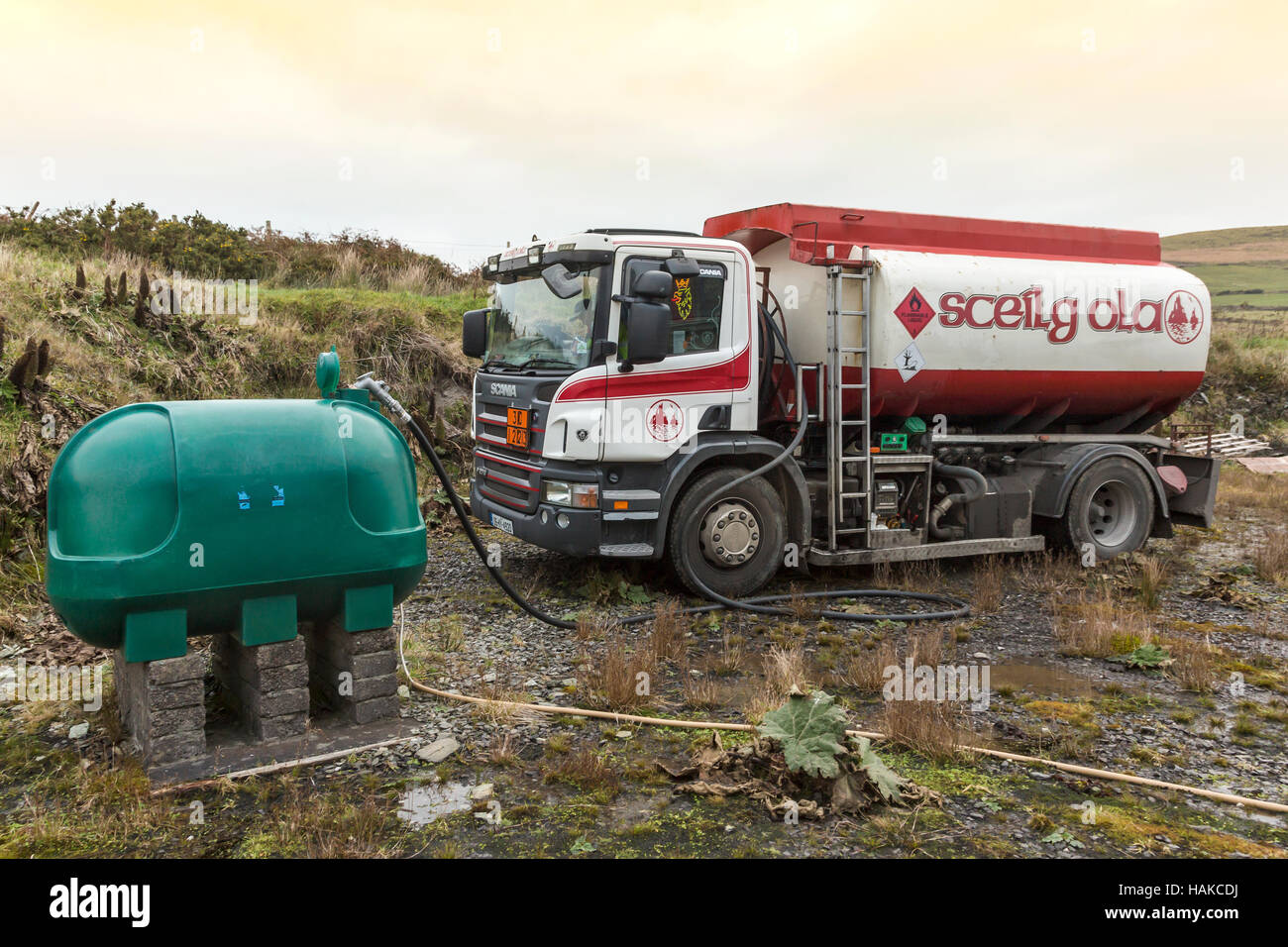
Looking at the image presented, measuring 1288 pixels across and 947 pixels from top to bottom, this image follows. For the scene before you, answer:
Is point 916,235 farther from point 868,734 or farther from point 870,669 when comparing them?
point 868,734

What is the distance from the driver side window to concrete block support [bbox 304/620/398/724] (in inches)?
142

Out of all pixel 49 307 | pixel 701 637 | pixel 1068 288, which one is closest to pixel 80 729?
pixel 701 637

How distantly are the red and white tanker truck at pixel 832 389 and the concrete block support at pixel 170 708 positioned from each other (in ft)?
11.1

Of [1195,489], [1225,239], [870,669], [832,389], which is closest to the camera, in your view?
[870,669]

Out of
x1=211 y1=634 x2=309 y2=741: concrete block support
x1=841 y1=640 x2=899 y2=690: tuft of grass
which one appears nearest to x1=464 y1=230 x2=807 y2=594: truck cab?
x1=841 y1=640 x2=899 y2=690: tuft of grass

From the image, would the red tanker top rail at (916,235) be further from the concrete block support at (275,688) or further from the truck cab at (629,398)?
the concrete block support at (275,688)

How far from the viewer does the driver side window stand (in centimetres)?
762

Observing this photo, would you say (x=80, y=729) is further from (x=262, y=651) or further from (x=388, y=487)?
(x=388, y=487)

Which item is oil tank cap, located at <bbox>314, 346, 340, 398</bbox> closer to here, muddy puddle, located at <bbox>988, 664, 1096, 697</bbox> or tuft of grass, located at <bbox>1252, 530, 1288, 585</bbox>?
muddy puddle, located at <bbox>988, 664, 1096, 697</bbox>

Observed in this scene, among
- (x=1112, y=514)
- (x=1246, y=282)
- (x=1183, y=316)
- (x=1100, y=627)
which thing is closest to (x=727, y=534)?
(x=1100, y=627)

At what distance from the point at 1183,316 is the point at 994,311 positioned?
2.54 meters

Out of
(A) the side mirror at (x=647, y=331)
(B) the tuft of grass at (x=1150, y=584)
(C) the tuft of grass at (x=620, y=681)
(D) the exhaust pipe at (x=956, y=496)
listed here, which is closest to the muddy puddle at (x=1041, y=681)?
(B) the tuft of grass at (x=1150, y=584)

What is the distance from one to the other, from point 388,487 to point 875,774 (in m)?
2.81

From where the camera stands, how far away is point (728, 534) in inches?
310
